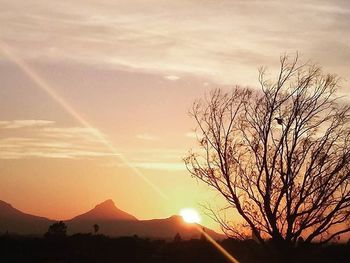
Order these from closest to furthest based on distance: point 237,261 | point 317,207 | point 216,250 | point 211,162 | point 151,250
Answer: point 317,207
point 211,162
point 237,261
point 216,250
point 151,250

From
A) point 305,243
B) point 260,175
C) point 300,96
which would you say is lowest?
point 305,243

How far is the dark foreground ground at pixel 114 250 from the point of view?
124 ft

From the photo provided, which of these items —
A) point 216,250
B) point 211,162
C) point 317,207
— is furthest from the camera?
point 216,250

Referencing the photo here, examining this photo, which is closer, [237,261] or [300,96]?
[300,96]

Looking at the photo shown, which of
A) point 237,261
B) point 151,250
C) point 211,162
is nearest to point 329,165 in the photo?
point 211,162

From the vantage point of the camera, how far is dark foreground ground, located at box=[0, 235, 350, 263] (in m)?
37.8

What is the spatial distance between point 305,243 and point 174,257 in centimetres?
1916

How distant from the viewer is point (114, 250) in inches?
1641

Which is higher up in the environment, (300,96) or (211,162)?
(300,96)

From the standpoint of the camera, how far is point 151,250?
138ft

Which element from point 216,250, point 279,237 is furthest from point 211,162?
point 216,250

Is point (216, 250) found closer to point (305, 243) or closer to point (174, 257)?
point (174, 257)

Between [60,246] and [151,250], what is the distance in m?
6.50

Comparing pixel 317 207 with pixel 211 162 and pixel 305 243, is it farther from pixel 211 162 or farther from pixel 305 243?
pixel 211 162
